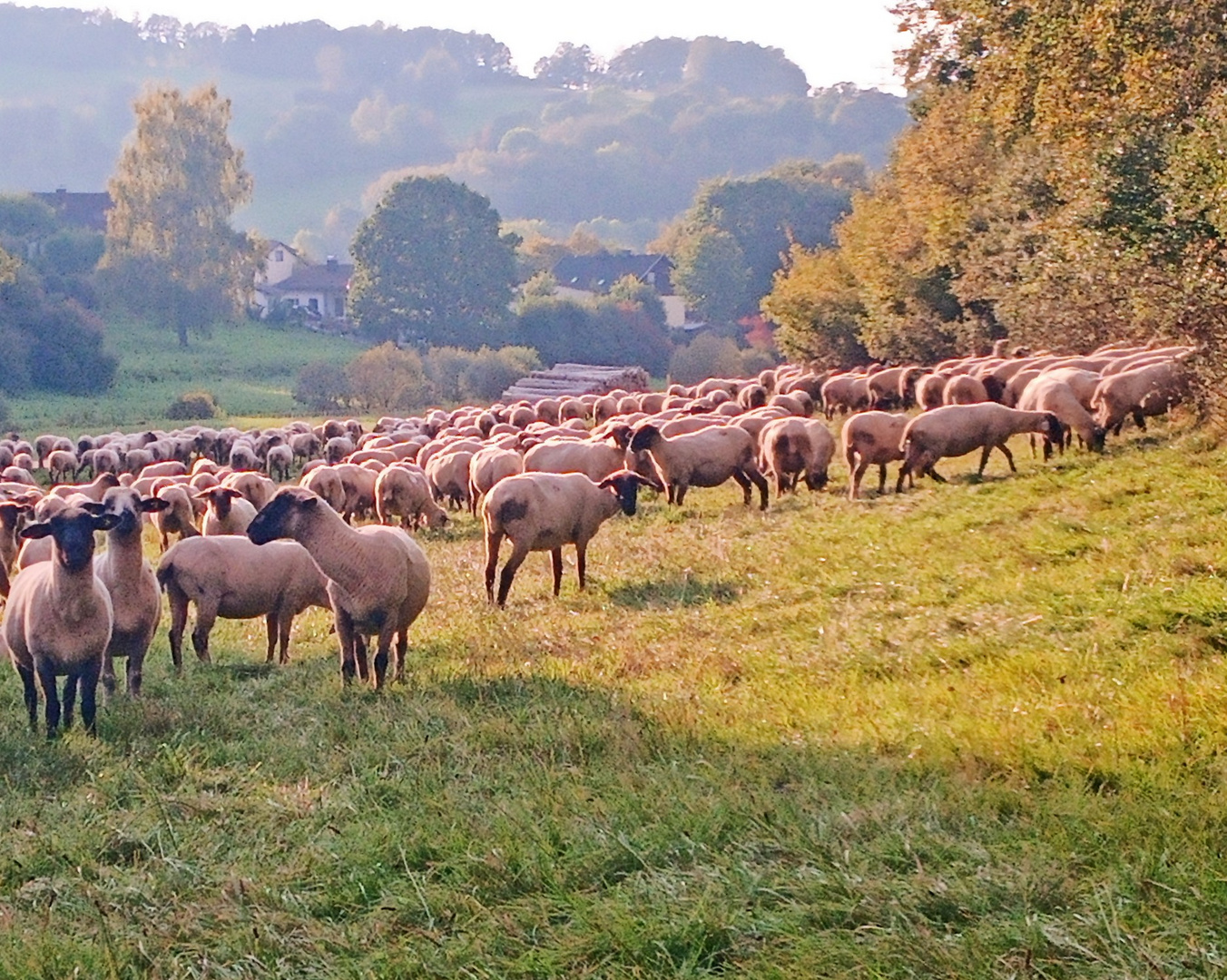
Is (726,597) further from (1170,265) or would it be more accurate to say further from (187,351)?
(187,351)

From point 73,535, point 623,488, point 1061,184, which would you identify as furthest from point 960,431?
point 73,535

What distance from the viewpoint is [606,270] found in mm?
110500

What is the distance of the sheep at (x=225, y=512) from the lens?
15367mm

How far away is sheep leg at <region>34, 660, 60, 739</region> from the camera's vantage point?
9.74 metres

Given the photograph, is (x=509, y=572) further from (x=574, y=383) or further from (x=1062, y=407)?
(x=574, y=383)

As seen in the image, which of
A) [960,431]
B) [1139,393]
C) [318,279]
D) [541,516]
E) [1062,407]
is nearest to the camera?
[541,516]

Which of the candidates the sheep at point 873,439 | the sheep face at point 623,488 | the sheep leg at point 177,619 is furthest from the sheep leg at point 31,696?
the sheep at point 873,439

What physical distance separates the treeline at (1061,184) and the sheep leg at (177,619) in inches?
452

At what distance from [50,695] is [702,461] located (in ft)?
39.1

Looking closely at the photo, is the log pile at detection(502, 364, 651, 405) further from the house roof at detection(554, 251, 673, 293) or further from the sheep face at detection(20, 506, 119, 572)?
the sheep face at detection(20, 506, 119, 572)

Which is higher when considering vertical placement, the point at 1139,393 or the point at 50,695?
the point at 1139,393

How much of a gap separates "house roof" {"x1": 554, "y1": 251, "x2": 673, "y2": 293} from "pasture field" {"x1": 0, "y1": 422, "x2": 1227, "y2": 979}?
→ 94.6 meters

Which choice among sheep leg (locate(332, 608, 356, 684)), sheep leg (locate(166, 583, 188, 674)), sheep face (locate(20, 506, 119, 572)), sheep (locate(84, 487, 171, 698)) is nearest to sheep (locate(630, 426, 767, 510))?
sheep leg (locate(166, 583, 188, 674))

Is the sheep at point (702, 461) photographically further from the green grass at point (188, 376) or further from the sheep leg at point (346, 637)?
the green grass at point (188, 376)
